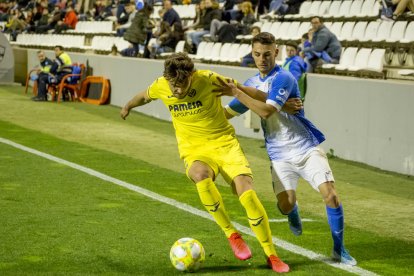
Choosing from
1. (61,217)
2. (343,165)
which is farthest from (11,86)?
(61,217)

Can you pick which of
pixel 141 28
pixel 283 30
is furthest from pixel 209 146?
pixel 141 28

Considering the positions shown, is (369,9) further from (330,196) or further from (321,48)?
(330,196)

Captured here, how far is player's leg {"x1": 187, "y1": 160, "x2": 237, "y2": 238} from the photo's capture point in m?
6.88

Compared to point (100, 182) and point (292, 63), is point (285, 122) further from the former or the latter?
point (292, 63)

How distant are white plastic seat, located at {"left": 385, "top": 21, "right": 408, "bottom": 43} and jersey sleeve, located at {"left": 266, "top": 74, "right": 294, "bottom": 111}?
11.0 m

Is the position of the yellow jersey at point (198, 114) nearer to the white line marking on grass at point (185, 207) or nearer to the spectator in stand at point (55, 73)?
the white line marking on grass at point (185, 207)

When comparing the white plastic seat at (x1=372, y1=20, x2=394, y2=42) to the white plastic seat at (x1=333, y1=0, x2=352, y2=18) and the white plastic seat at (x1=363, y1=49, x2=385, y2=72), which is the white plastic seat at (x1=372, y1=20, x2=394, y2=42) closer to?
the white plastic seat at (x1=363, y1=49, x2=385, y2=72)

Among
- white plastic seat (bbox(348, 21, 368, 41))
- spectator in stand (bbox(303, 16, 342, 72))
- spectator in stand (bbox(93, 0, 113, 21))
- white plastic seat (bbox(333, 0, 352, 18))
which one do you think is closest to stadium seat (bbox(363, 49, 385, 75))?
spectator in stand (bbox(303, 16, 342, 72))

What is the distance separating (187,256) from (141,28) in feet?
60.2

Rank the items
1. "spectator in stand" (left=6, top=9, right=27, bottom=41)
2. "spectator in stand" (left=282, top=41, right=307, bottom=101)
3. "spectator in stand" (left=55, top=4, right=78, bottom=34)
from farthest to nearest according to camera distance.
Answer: "spectator in stand" (left=6, top=9, right=27, bottom=41) → "spectator in stand" (left=55, top=4, right=78, bottom=34) → "spectator in stand" (left=282, top=41, right=307, bottom=101)

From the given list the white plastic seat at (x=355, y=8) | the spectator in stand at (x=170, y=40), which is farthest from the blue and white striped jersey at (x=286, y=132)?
the spectator in stand at (x=170, y=40)

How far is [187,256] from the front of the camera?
6727 millimetres

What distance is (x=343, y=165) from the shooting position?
44.9 feet

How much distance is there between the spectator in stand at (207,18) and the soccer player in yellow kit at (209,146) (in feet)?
53.7
